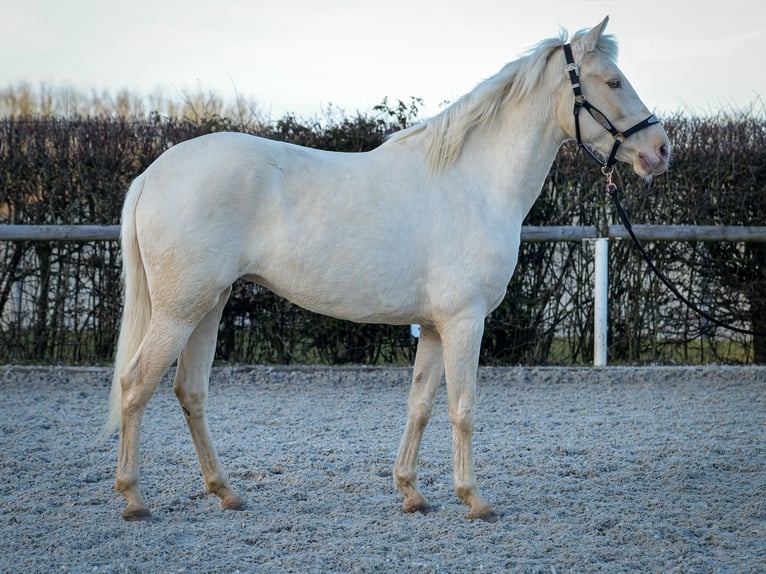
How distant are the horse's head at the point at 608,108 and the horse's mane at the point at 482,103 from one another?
7 cm

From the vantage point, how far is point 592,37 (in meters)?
3.56

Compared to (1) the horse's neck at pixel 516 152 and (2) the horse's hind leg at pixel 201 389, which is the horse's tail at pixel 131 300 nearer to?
(2) the horse's hind leg at pixel 201 389

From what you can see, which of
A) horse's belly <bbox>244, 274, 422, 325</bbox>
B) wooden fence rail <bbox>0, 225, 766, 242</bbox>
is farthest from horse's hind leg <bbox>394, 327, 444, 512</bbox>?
wooden fence rail <bbox>0, 225, 766, 242</bbox>

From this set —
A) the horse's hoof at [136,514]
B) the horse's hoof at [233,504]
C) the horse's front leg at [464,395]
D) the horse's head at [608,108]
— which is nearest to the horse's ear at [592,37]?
the horse's head at [608,108]

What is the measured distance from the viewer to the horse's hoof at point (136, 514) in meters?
3.39

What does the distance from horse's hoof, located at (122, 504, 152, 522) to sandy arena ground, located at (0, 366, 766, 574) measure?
5 centimetres

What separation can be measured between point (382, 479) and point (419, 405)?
675 millimetres

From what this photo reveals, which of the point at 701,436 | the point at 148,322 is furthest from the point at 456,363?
the point at 701,436

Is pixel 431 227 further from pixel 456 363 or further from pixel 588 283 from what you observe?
pixel 588 283

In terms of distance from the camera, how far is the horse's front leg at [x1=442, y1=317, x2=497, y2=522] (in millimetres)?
3416

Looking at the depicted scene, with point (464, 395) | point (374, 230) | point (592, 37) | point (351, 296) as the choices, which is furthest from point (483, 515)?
point (592, 37)

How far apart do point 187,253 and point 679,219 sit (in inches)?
233

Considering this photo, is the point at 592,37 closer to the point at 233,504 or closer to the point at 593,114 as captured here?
the point at 593,114

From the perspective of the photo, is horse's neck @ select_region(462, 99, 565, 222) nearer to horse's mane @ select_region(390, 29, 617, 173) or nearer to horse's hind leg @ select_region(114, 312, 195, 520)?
horse's mane @ select_region(390, 29, 617, 173)
